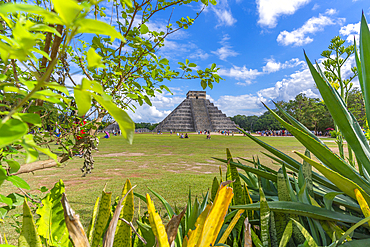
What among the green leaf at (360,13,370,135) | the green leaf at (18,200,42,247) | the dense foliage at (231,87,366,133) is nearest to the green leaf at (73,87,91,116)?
the green leaf at (18,200,42,247)

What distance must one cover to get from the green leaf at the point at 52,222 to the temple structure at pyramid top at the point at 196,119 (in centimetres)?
4836

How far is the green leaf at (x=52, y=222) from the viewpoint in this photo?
2.54 ft

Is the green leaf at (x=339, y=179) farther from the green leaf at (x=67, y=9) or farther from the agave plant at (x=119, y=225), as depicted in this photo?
the green leaf at (x=67, y=9)

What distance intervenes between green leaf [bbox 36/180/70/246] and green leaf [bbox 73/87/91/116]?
706 mm

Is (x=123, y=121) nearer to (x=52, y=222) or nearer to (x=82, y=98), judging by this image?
(x=82, y=98)

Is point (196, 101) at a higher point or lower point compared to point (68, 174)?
higher

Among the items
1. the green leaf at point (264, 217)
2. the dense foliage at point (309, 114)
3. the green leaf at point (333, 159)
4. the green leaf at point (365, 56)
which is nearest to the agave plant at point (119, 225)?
the green leaf at point (264, 217)

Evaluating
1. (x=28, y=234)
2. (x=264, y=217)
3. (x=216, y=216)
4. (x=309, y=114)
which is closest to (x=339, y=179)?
(x=264, y=217)

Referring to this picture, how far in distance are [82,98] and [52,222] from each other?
778mm

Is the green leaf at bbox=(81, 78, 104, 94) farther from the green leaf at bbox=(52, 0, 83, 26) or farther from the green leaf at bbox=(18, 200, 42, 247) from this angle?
the green leaf at bbox=(18, 200, 42, 247)

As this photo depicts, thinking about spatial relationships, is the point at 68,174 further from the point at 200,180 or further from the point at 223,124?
the point at 223,124

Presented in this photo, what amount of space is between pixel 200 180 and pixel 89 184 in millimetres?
3015

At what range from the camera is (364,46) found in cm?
112

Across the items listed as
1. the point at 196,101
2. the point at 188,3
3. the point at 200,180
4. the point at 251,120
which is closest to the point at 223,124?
the point at 196,101
